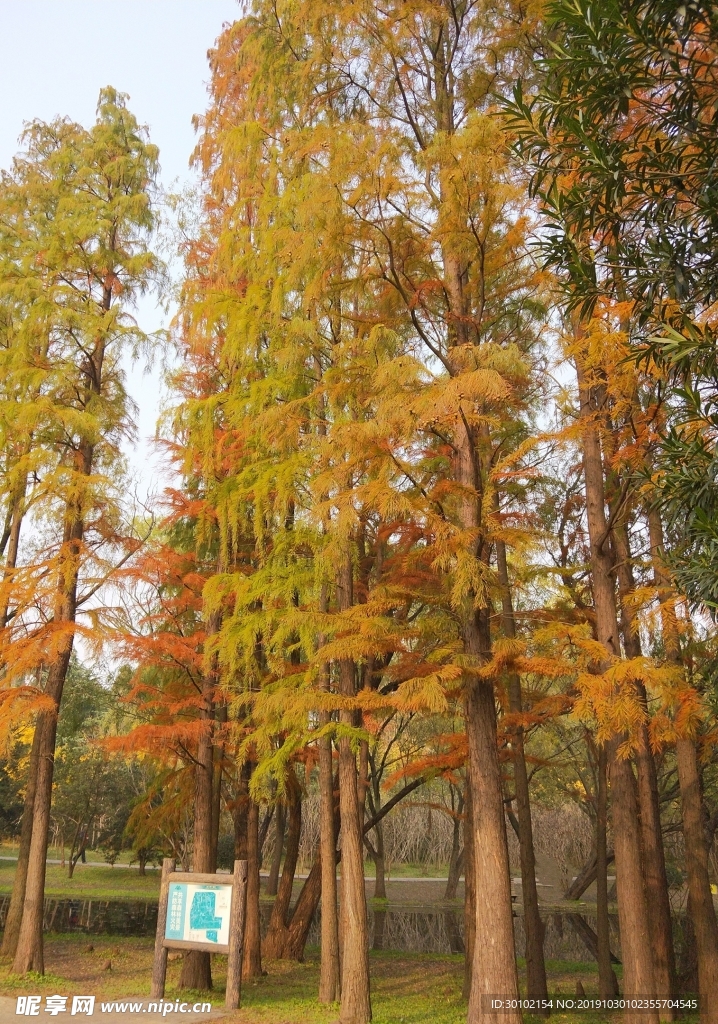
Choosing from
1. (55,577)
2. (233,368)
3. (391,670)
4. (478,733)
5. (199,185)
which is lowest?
(478,733)

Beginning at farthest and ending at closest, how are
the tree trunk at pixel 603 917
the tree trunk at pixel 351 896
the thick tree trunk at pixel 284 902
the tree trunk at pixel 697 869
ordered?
the thick tree trunk at pixel 284 902, the tree trunk at pixel 603 917, the tree trunk at pixel 697 869, the tree trunk at pixel 351 896

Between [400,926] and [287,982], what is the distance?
1003cm

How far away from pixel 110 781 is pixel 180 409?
794 inches

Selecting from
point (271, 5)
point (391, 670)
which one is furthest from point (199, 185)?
point (391, 670)

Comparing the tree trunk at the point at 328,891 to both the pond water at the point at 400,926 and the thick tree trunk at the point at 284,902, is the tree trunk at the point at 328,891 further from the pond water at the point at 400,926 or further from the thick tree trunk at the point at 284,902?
the pond water at the point at 400,926

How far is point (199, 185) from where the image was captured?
13828mm

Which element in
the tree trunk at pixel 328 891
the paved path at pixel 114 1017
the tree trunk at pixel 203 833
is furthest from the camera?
the tree trunk at pixel 203 833

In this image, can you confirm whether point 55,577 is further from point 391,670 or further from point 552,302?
point 552,302

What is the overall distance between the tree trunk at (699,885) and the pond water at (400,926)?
834cm

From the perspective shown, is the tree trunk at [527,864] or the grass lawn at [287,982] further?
the tree trunk at [527,864]

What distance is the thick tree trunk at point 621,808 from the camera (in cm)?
761

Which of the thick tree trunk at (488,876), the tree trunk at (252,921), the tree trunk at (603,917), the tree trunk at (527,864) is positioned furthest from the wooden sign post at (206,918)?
the tree trunk at (603,917)

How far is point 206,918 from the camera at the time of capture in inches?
323

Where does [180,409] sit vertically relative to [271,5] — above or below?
below
